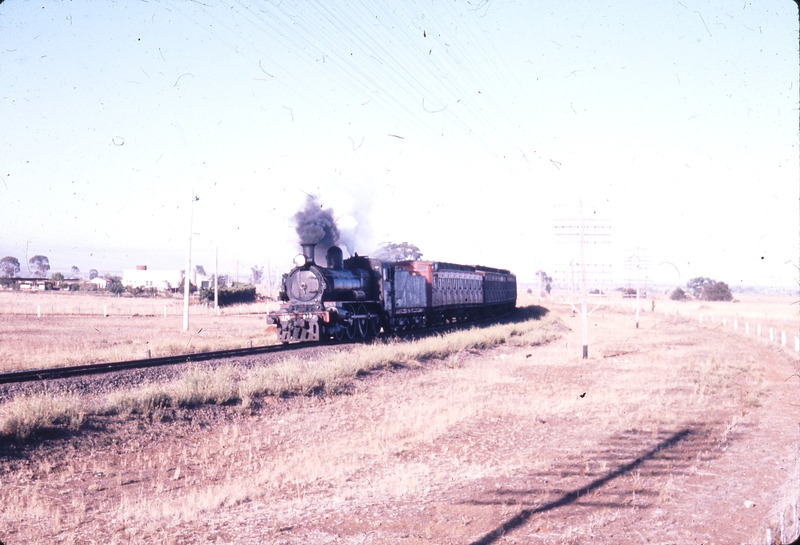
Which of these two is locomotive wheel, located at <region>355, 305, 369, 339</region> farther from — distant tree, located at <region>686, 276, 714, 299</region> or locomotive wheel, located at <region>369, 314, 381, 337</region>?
distant tree, located at <region>686, 276, 714, 299</region>

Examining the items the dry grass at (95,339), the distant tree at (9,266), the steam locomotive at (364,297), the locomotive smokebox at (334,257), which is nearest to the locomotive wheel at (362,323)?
the steam locomotive at (364,297)

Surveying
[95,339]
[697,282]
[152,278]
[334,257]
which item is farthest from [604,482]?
[697,282]

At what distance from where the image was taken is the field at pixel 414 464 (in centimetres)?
695

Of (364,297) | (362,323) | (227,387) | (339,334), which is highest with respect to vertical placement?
(364,297)

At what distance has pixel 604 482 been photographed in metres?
8.70

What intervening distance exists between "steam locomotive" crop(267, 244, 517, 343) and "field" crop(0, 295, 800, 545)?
4223mm

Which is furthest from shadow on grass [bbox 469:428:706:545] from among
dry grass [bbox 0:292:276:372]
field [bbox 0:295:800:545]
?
dry grass [bbox 0:292:276:372]

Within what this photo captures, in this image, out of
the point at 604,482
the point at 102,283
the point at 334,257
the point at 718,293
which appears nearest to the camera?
the point at 604,482

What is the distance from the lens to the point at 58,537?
21.7ft

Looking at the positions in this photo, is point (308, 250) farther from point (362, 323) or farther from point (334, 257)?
point (362, 323)

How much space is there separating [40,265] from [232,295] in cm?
10428

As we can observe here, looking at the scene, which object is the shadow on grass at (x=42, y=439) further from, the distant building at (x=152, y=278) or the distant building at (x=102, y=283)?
the distant building at (x=152, y=278)

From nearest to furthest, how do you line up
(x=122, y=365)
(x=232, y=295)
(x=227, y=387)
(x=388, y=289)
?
(x=227, y=387) < (x=122, y=365) < (x=388, y=289) < (x=232, y=295)

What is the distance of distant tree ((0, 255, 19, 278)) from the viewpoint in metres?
131
